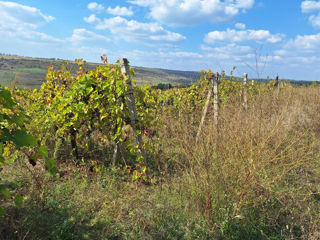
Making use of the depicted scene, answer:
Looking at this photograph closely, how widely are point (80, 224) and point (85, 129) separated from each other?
200cm

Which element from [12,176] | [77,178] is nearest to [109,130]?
[77,178]

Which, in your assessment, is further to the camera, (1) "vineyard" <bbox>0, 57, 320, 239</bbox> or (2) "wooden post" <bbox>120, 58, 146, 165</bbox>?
(2) "wooden post" <bbox>120, 58, 146, 165</bbox>

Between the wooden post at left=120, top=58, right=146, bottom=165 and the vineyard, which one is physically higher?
the wooden post at left=120, top=58, right=146, bottom=165

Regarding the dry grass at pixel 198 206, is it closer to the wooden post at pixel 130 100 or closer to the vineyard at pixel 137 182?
the vineyard at pixel 137 182

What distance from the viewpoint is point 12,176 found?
3.14 metres

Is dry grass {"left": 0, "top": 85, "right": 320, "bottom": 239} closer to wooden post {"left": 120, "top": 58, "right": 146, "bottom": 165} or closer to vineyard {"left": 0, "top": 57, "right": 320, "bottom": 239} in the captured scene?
vineyard {"left": 0, "top": 57, "right": 320, "bottom": 239}

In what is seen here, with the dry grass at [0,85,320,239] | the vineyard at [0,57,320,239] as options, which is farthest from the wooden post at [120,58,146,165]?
the dry grass at [0,85,320,239]

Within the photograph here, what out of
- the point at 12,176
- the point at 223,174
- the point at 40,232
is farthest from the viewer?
the point at 12,176

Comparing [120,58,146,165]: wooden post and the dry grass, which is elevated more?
[120,58,146,165]: wooden post

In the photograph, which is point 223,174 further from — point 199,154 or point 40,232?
point 40,232

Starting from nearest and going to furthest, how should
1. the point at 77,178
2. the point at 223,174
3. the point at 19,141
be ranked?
1. the point at 19,141
2. the point at 223,174
3. the point at 77,178

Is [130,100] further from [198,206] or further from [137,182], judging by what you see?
[198,206]

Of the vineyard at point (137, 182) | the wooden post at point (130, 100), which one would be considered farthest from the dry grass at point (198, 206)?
the wooden post at point (130, 100)

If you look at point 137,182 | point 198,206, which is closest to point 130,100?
point 137,182
